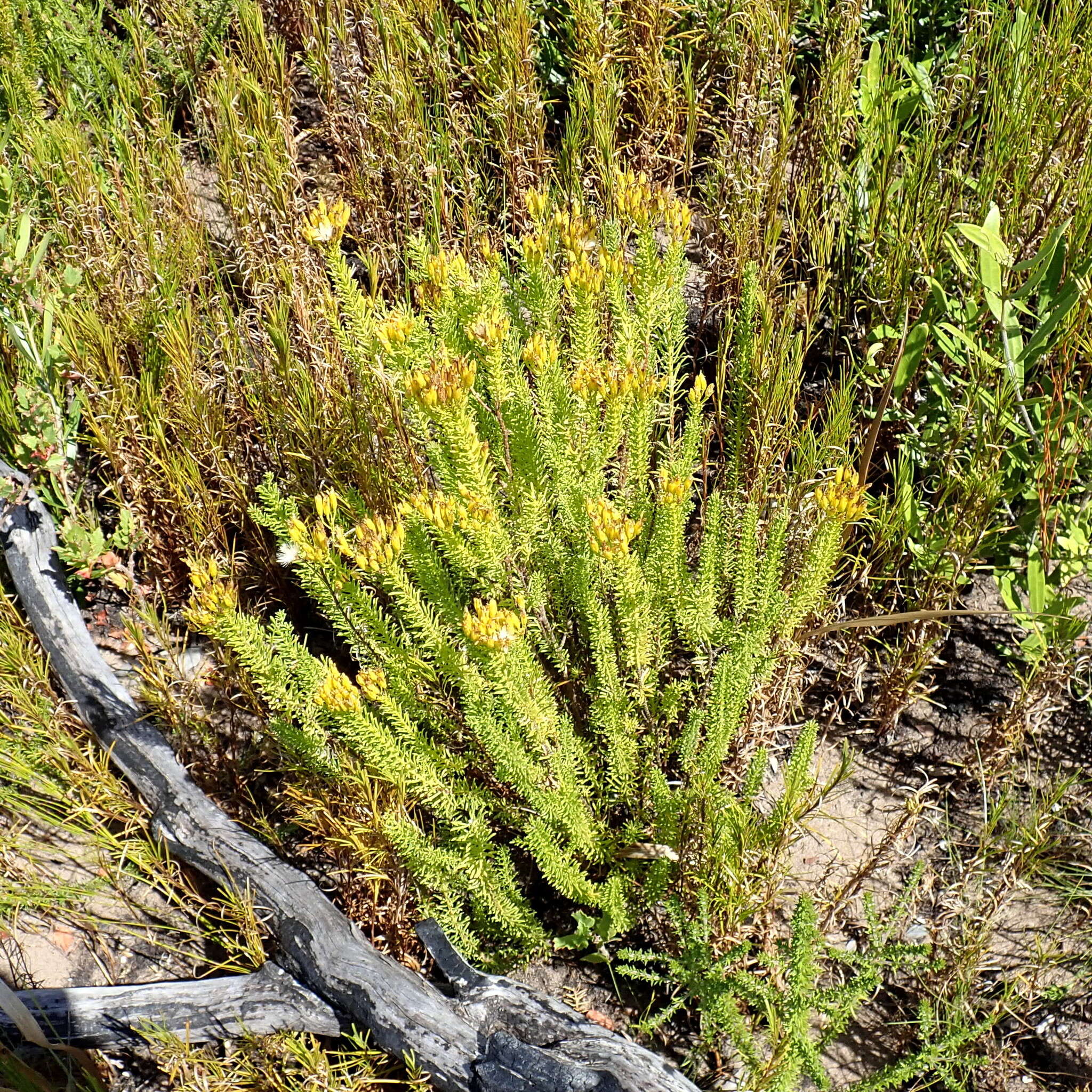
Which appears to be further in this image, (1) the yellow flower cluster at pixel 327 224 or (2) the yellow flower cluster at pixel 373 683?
(1) the yellow flower cluster at pixel 327 224

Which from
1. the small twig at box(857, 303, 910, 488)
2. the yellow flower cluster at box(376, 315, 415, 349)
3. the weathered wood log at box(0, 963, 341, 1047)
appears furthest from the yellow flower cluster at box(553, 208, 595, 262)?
the weathered wood log at box(0, 963, 341, 1047)

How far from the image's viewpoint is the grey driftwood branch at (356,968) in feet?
6.41

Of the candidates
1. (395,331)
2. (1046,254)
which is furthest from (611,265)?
(1046,254)

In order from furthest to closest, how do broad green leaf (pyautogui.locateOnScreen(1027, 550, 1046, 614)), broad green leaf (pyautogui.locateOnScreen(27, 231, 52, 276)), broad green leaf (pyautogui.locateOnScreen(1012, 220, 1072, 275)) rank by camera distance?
broad green leaf (pyautogui.locateOnScreen(27, 231, 52, 276)) < broad green leaf (pyautogui.locateOnScreen(1027, 550, 1046, 614)) < broad green leaf (pyautogui.locateOnScreen(1012, 220, 1072, 275))

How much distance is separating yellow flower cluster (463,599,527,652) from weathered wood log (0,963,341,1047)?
1.01 m

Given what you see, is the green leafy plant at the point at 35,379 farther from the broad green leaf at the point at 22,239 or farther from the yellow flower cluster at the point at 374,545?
the yellow flower cluster at the point at 374,545

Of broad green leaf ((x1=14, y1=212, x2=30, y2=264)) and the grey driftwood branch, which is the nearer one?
the grey driftwood branch

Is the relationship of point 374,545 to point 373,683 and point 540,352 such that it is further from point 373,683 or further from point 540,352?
point 540,352

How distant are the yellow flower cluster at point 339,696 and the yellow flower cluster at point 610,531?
21.7 inches

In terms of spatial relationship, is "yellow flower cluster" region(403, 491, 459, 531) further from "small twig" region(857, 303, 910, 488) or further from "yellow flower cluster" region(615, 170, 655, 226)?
"small twig" region(857, 303, 910, 488)

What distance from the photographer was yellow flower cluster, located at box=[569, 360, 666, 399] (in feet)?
6.79

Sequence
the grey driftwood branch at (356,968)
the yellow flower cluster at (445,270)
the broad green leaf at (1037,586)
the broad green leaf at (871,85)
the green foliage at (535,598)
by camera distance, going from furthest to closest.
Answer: the broad green leaf at (871,85) < the broad green leaf at (1037,586) < the yellow flower cluster at (445,270) < the green foliage at (535,598) < the grey driftwood branch at (356,968)

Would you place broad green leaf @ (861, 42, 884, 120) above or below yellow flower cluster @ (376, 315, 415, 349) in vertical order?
above

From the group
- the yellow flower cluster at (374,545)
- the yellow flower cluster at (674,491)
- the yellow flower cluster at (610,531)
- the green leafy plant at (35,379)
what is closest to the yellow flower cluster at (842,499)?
the yellow flower cluster at (674,491)
